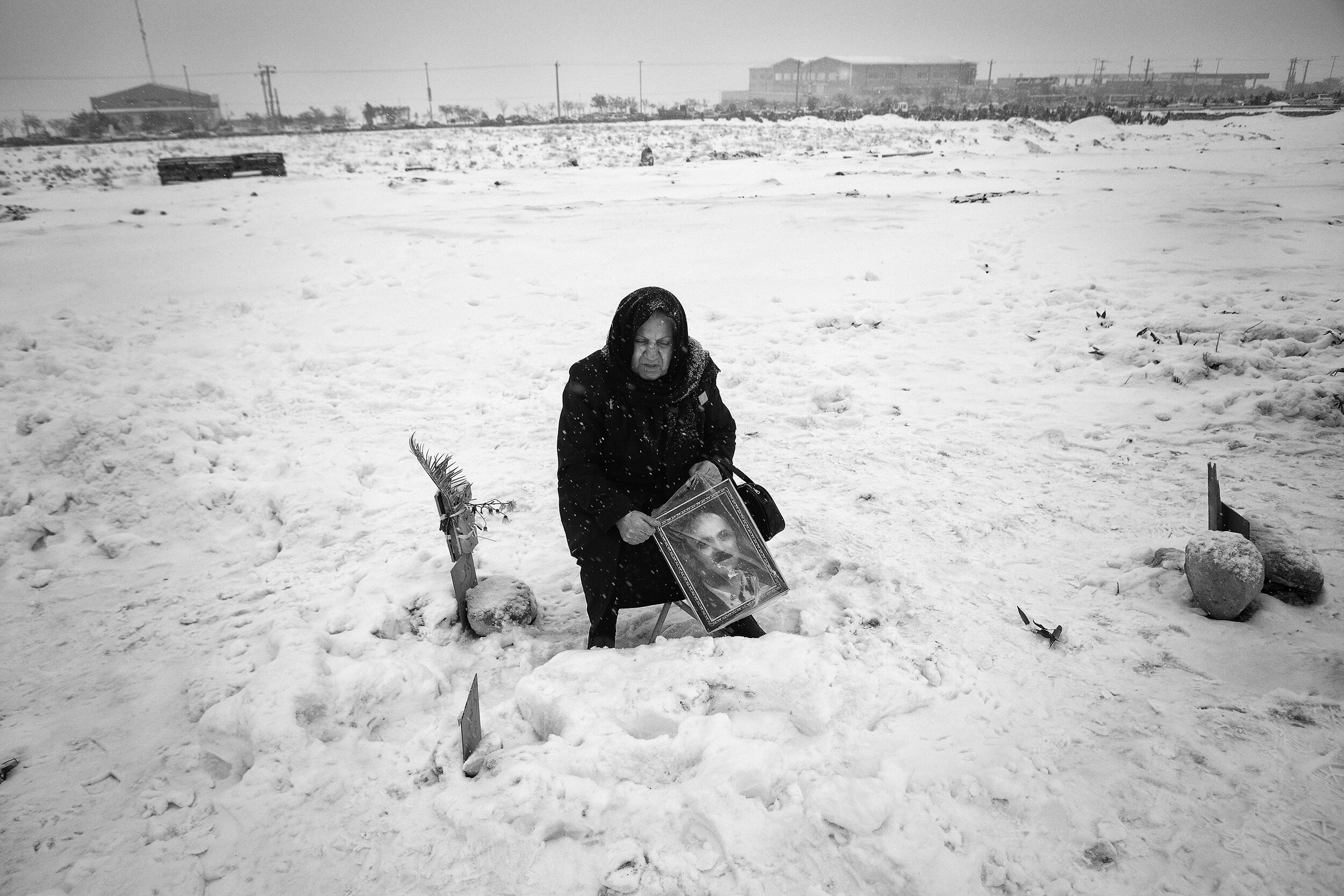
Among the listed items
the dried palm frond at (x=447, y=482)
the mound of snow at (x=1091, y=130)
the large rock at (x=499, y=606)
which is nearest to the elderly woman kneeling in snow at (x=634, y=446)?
the large rock at (x=499, y=606)

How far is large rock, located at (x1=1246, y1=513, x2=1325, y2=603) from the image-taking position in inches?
103

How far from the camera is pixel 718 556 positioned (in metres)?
2.57

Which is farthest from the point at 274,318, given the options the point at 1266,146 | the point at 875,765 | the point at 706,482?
the point at 1266,146

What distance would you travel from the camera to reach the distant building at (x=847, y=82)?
61.3m

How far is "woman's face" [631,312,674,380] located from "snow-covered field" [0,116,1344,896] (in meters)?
1.10

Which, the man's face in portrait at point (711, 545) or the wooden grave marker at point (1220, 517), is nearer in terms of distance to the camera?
the man's face in portrait at point (711, 545)

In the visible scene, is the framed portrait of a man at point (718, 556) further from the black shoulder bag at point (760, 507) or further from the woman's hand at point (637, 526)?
the black shoulder bag at point (760, 507)

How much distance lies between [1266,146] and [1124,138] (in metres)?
4.91

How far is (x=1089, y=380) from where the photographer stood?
5.12 m

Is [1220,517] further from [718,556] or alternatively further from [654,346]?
[654,346]

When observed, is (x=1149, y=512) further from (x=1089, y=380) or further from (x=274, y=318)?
(x=274, y=318)

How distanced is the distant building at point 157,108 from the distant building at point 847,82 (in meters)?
41.5

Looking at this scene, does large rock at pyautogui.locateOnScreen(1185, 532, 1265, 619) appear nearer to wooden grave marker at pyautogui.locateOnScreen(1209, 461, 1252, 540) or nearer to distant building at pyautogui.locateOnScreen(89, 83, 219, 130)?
wooden grave marker at pyautogui.locateOnScreen(1209, 461, 1252, 540)

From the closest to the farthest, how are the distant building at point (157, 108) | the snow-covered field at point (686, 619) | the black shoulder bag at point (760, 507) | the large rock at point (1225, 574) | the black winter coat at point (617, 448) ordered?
the snow-covered field at point (686, 619)
the large rock at point (1225, 574)
the black winter coat at point (617, 448)
the black shoulder bag at point (760, 507)
the distant building at point (157, 108)
